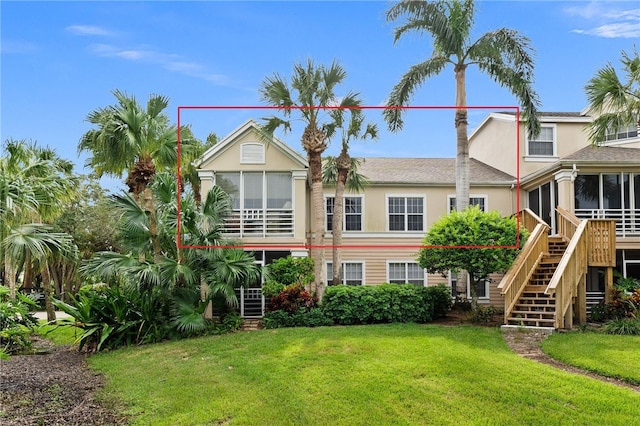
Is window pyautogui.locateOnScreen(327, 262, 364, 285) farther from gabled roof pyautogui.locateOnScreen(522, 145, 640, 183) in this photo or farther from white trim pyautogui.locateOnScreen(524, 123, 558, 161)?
white trim pyautogui.locateOnScreen(524, 123, 558, 161)

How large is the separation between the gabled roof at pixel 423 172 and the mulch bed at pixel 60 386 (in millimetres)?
8813

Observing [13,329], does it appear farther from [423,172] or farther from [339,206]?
[423,172]

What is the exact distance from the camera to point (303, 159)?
1928 centimetres

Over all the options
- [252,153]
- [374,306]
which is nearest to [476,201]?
[374,306]

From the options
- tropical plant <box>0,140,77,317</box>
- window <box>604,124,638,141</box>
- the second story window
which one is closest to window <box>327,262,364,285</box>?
the second story window

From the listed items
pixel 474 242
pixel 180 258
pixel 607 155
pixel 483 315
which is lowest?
pixel 483 315

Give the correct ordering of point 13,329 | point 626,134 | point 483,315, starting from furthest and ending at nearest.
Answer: point 626,134, point 483,315, point 13,329

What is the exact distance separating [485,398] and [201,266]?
9.91 meters

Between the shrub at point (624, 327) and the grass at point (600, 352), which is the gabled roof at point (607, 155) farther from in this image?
the grass at point (600, 352)

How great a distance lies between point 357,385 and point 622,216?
14.0 m

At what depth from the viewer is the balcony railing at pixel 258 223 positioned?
1906 cm

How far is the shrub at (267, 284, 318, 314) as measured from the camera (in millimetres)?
16812

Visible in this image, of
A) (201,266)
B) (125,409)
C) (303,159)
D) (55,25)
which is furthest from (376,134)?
(125,409)

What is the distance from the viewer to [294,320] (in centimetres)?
1664
